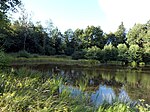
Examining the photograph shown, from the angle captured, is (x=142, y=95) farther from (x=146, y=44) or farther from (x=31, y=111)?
(x=146, y=44)

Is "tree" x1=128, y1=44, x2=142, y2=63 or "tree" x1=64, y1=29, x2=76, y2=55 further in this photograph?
"tree" x1=64, y1=29, x2=76, y2=55

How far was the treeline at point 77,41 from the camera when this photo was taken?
34.7 metres

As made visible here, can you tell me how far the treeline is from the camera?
34719 mm

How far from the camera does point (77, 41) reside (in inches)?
1743

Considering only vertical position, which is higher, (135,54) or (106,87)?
(135,54)

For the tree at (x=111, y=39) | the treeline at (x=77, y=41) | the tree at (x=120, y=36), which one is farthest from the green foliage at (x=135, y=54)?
the tree at (x=120, y=36)

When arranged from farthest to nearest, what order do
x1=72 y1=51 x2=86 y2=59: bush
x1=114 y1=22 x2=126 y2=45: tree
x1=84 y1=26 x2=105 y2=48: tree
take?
1. x1=114 y1=22 x2=126 y2=45: tree
2. x1=84 y1=26 x2=105 y2=48: tree
3. x1=72 y1=51 x2=86 y2=59: bush

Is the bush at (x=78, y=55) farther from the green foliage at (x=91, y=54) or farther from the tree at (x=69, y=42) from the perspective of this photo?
the tree at (x=69, y=42)

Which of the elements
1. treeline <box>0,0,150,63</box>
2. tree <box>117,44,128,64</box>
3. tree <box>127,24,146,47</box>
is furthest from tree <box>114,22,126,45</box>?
tree <box>117,44,128,64</box>

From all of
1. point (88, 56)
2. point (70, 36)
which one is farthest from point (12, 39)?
point (70, 36)

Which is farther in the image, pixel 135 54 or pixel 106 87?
pixel 135 54

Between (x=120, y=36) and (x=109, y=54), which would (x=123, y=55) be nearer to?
(x=109, y=54)

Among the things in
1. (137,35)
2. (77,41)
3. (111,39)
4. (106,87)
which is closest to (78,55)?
(77,41)

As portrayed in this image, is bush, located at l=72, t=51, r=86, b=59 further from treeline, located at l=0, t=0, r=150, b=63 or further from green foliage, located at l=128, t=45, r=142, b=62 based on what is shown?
green foliage, located at l=128, t=45, r=142, b=62
